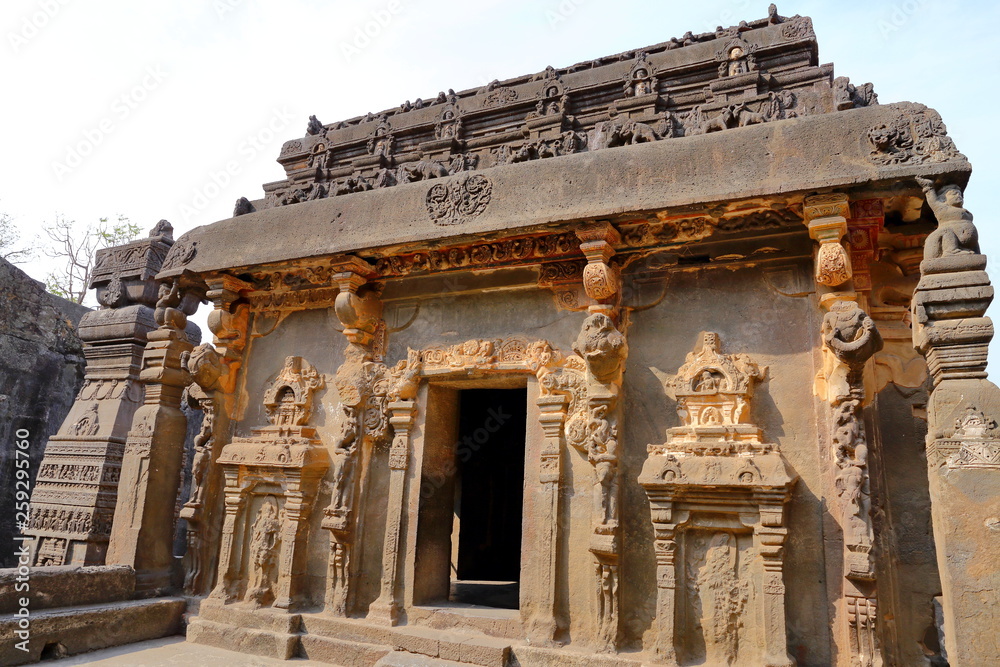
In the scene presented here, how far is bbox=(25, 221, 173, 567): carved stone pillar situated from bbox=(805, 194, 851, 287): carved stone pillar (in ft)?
24.0

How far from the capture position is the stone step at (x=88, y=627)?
5.19m

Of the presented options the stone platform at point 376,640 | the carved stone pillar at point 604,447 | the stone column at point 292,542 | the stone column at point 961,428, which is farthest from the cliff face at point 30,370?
the stone column at point 961,428

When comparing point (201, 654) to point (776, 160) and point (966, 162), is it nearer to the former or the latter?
point (776, 160)

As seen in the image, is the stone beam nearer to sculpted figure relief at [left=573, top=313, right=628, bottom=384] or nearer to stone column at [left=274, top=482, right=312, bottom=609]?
sculpted figure relief at [left=573, top=313, right=628, bottom=384]

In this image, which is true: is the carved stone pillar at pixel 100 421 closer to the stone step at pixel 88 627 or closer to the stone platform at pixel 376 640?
the stone step at pixel 88 627

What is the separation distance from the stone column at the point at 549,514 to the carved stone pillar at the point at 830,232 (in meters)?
2.22

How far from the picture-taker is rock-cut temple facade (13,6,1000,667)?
14.0 feet

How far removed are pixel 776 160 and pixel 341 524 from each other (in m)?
4.74

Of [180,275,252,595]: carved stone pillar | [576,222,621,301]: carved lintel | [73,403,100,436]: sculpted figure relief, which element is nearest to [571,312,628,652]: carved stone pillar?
[576,222,621,301]: carved lintel

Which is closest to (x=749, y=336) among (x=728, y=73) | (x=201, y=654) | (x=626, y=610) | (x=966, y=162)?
(x=966, y=162)

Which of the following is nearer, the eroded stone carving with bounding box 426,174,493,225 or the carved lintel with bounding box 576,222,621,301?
the carved lintel with bounding box 576,222,621,301

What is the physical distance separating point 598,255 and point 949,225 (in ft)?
7.60

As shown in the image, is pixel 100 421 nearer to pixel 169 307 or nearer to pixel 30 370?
A: pixel 169 307

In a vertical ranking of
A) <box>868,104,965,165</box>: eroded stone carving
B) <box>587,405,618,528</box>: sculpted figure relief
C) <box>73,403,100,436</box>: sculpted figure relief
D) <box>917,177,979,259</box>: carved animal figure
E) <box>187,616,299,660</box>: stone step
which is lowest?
<box>187,616,299,660</box>: stone step
